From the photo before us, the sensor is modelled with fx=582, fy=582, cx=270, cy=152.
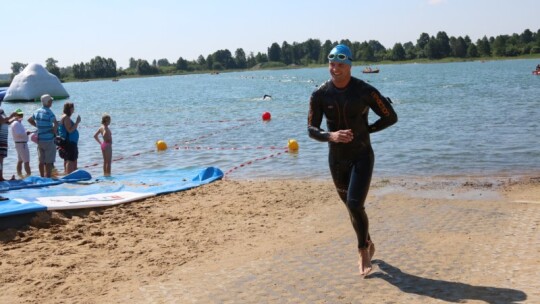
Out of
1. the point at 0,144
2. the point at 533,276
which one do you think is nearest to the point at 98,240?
the point at 533,276

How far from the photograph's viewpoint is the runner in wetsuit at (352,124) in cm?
542

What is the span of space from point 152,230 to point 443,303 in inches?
165

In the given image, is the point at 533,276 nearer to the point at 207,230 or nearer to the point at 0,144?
the point at 207,230

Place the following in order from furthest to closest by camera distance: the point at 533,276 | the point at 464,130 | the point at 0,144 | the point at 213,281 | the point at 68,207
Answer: the point at 464,130 < the point at 0,144 < the point at 68,207 < the point at 213,281 < the point at 533,276

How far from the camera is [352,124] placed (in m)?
5.48

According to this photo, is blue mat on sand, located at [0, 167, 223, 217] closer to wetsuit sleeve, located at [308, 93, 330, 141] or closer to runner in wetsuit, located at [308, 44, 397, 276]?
wetsuit sleeve, located at [308, 93, 330, 141]

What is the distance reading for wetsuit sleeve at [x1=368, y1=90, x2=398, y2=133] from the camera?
17.8ft

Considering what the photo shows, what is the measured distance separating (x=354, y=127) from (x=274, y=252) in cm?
187

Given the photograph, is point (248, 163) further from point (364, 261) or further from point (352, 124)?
point (352, 124)

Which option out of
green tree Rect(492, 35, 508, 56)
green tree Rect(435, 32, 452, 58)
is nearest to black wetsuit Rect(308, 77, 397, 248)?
green tree Rect(492, 35, 508, 56)

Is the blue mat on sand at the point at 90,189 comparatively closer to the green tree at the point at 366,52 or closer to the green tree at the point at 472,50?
the green tree at the point at 472,50

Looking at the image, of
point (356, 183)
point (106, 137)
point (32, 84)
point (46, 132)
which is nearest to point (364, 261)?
point (356, 183)

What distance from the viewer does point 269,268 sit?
5.98 m

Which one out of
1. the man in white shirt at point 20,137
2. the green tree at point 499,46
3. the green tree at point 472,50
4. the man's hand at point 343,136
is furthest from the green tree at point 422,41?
the man's hand at point 343,136
